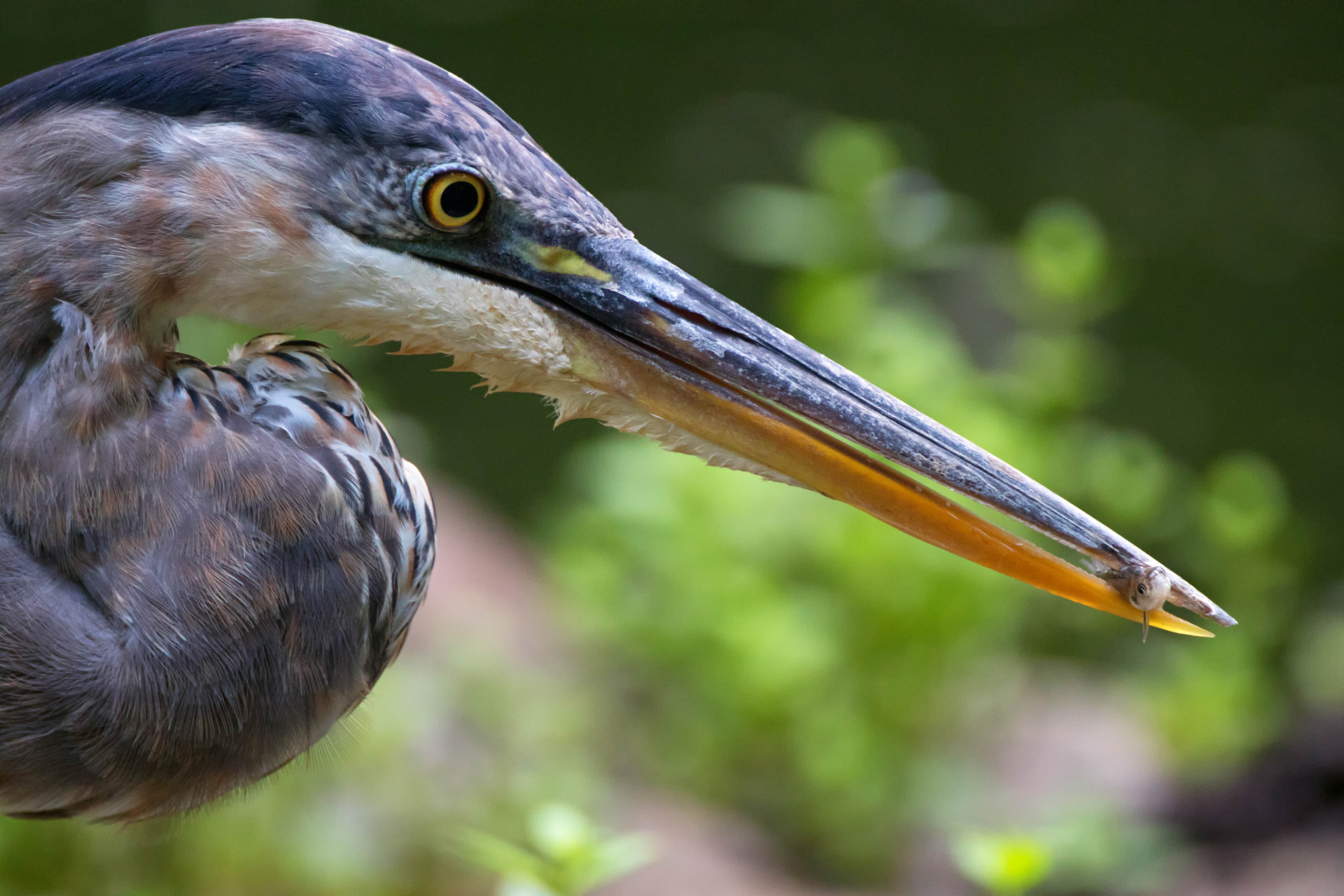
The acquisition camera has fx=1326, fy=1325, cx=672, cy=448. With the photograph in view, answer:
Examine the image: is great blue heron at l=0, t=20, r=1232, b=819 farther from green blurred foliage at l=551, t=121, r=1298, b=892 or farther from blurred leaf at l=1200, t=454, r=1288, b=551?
blurred leaf at l=1200, t=454, r=1288, b=551

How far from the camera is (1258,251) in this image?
22.2ft

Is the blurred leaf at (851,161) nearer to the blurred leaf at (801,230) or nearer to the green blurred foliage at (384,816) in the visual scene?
the blurred leaf at (801,230)

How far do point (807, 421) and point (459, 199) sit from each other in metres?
0.53

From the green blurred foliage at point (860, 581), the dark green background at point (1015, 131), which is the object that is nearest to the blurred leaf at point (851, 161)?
the green blurred foliage at point (860, 581)

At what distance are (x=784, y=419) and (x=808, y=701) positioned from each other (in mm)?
1621

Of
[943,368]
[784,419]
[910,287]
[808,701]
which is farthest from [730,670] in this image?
[910,287]

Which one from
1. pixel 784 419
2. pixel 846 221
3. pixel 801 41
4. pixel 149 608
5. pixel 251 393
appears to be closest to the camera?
pixel 149 608

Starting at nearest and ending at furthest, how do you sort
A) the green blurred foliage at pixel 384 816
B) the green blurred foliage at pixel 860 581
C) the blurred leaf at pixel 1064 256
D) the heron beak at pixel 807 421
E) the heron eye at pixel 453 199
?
the heron eye at pixel 453 199, the heron beak at pixel 807 421, the green blurred foliage at pixel 384 816, the green blurred foliage at pixel 860 581, the blurred leaf at pixel 1064 256

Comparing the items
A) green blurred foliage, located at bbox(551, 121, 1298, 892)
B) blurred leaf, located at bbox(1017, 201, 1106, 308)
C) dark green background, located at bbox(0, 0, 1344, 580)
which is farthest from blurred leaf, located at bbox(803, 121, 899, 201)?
dark green background, located at bbox(0, 0, 1344, 580)

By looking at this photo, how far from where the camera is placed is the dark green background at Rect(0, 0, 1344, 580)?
6262 millimetres

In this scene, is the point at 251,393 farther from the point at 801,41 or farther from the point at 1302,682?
the point at 801,41

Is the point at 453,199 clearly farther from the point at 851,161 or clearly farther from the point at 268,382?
the point at 851,161

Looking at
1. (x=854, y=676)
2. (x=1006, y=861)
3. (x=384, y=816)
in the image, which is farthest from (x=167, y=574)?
(x=854, y=676)

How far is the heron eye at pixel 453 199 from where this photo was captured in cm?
157
